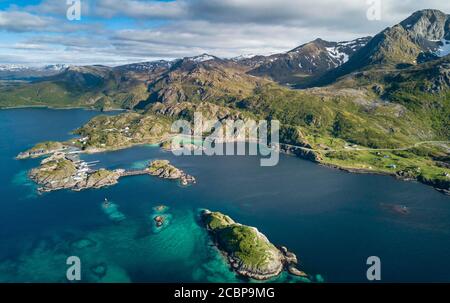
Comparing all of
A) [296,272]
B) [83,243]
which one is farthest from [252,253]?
[83,243]

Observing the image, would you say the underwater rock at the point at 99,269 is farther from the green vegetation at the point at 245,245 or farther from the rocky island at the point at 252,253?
the green vegetation at the point at 245,245

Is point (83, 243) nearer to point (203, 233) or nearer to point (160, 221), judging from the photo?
point (160, 221)

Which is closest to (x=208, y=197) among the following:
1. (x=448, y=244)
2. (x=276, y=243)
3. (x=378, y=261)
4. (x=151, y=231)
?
(x=151, y=231)

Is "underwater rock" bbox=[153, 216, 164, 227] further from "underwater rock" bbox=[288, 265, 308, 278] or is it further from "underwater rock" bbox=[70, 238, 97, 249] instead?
"underwater rock" bbox=[288, 265, 308, 278]

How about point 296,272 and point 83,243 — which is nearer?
point 296,272

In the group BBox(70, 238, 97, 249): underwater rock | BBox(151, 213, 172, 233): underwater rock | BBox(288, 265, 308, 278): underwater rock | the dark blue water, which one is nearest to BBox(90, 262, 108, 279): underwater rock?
the dark blue water
